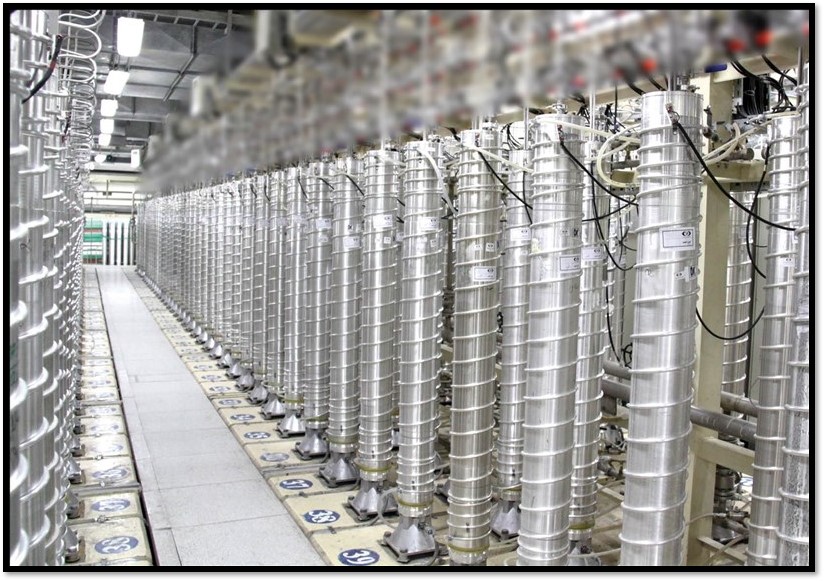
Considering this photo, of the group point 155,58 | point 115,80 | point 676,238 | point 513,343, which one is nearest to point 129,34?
point 115,80

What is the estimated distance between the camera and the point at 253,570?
2.09 metres

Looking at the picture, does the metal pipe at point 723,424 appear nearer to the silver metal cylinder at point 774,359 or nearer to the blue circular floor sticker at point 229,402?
the silver metal cylinder at point 774,359

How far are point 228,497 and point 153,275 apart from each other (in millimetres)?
12349

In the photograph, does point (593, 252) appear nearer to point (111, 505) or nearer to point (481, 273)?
point (481, 273)

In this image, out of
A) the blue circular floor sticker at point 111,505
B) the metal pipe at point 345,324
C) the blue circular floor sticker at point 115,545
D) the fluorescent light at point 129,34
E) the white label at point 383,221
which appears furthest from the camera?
the fluorescent light at point 129,34

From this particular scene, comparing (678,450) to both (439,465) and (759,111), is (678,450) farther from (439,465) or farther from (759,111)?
(759,111)

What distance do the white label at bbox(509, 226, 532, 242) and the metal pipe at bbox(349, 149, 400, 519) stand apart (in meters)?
0.63

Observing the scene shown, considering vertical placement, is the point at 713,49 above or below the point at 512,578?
above

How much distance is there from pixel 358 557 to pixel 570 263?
1.69 meters

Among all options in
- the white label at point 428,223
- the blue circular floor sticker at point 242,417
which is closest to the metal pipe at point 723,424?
the white label at point 428,223

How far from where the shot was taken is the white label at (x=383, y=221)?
373 cm

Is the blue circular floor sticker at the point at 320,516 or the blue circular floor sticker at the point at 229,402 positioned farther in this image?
the blue circular floor sticker at the point at 229,402

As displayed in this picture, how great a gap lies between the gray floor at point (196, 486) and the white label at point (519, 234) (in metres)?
1.66

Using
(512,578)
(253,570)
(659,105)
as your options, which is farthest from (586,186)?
(253,570)
